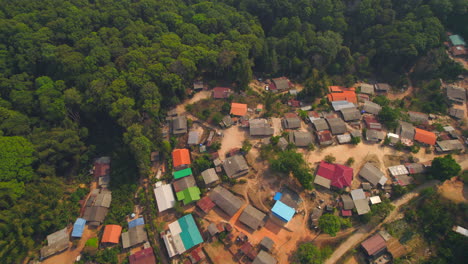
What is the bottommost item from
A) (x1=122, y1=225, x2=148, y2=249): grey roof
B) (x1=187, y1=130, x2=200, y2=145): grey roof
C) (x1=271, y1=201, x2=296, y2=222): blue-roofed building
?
(x1=122, y1=225, x2=148, y2=249): grey roof

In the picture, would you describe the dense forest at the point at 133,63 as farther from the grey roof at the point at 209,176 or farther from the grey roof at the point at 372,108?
the grey roof at the point at 209,176

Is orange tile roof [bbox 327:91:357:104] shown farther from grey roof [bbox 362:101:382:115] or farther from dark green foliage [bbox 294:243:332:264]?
Answer: dark green foliage [bbox 294:243:332:264]

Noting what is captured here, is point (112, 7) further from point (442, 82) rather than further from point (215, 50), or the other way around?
point (442, 82)

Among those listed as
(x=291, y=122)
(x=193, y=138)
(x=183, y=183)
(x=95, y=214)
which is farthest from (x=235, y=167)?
(x=95, y=214)

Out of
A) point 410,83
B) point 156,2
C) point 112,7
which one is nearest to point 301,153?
point 410,83

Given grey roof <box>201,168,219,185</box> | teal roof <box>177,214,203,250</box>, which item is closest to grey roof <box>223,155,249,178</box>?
grey roof <box>201,168,219,185</box>

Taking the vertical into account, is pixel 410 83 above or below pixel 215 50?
below
